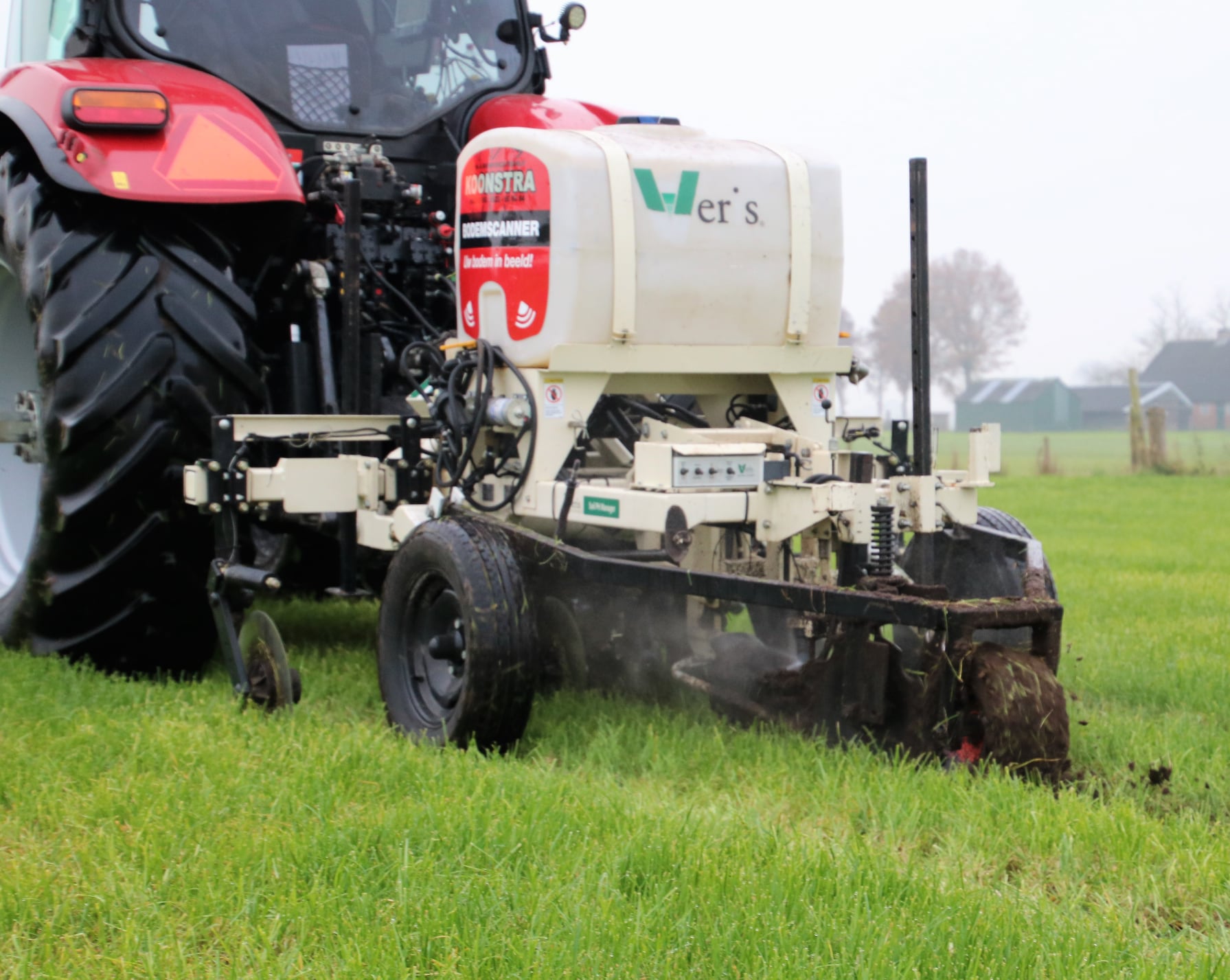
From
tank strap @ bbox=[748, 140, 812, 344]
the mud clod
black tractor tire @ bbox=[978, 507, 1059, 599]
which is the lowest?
the mud clod

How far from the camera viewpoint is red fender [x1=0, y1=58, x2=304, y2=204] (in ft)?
14.5

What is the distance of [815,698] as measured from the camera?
387cm

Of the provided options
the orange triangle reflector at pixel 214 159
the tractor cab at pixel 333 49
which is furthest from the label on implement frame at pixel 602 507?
the tractor cab at pixel 333 49

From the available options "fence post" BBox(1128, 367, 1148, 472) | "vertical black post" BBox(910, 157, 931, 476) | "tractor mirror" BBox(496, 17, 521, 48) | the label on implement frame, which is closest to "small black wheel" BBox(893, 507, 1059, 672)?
"vertical black post" BBox(910, 157, 931, 476)

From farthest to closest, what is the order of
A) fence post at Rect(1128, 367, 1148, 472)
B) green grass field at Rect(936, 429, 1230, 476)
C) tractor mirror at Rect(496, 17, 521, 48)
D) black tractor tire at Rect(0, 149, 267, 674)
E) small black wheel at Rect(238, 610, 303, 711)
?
green grass field at Rect(936, 429, 1230, 476), fence post at Rect(1128, 367, 1148, 472), tractor mirror at Rect(496, 17, 521, 48), black tractor tire at Rect(0, 149, 267, 674), small black wheel at Rect(238, 610, 303, 711)

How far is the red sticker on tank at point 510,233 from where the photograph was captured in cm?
407

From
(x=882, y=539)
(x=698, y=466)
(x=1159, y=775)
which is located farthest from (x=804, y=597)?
(x=1159, y=775)

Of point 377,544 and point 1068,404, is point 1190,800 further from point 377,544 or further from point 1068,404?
point 1068,404

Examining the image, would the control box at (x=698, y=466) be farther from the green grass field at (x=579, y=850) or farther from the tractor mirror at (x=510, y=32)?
the tractor mirror at (x=510, y=32)

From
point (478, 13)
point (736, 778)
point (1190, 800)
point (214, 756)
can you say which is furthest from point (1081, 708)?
point (478, 13)

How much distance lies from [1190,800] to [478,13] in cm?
387

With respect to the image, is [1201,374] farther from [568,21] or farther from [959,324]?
[568,21]

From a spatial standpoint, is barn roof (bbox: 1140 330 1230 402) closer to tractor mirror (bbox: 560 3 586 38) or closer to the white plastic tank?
tractor mirror (bbox: 560 3 586 38)

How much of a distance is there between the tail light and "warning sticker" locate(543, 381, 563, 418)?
1.46m
